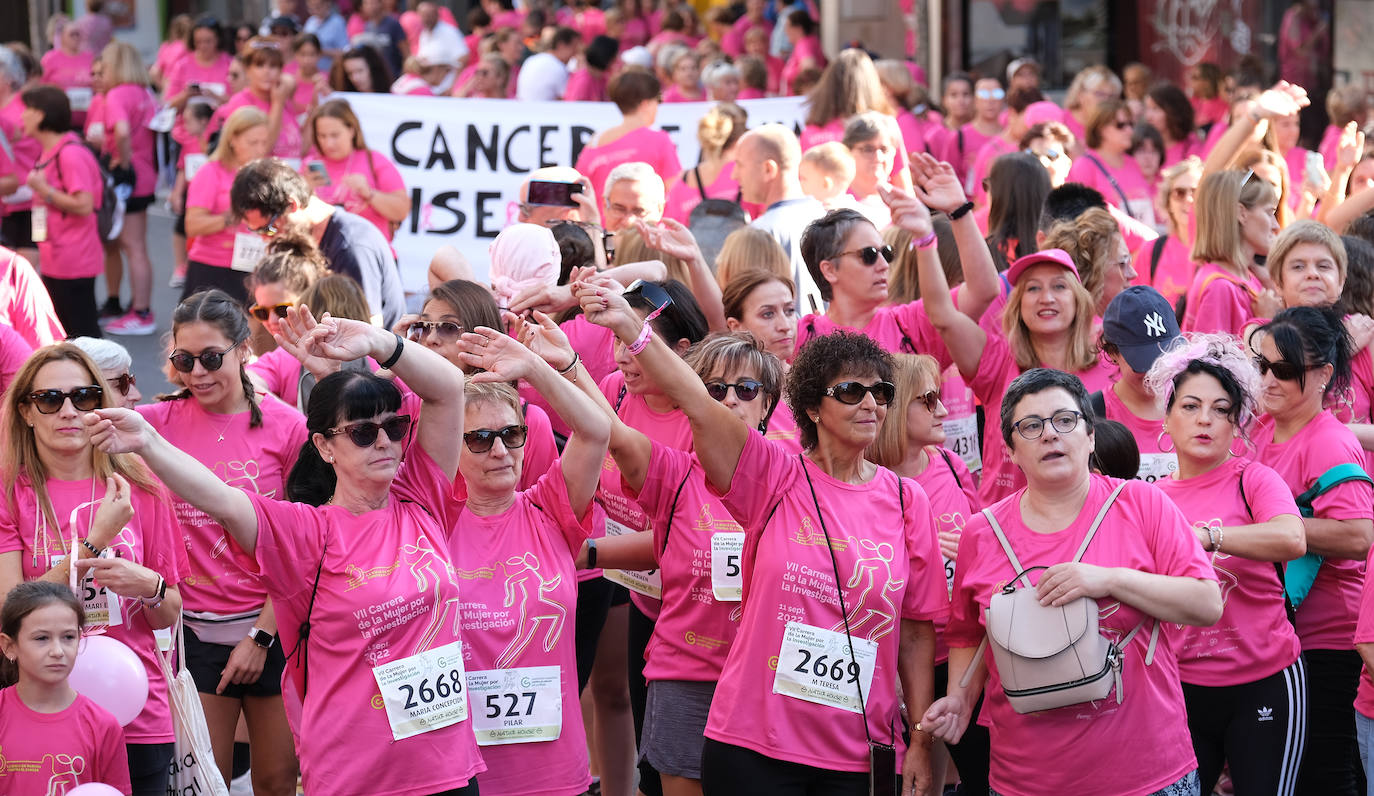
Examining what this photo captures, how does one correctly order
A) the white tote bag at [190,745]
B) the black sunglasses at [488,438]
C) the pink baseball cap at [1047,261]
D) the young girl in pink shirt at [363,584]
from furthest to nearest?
the pink baseball cap at [1047,261], the white tote bag at [190,745], the black sunglasses at [488,438], the young girl in pink shirt at [363,584]

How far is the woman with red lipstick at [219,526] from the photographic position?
4875 millimetres

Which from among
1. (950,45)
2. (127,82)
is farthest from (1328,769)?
(950,45)

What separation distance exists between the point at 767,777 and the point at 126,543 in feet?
6.16

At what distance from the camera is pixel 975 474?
6016 mm

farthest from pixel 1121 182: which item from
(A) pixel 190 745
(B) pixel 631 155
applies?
(A) pixel 190 745

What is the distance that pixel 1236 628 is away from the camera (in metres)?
4.27

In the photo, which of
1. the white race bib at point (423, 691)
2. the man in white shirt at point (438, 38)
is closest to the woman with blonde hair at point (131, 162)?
the man in white shirt at point (438, 38)

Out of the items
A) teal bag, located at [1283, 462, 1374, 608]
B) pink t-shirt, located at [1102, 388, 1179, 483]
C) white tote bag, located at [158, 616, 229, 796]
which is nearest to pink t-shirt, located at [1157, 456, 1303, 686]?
teal bag, located at [1283, 462, 1374, 608]

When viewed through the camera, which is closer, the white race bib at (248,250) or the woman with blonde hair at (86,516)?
the woman with blonde hair at (86,516)

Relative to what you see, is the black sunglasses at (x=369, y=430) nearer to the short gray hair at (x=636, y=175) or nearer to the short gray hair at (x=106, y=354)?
the short gray hair at (x=106, y=354)

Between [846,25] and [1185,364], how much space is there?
42.0ft

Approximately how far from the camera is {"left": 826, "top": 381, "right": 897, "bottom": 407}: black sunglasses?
390cm

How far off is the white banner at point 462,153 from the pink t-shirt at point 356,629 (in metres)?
5.56

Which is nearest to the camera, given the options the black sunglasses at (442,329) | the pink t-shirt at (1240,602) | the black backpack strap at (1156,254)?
the pink t-shirt at (1240,602)
